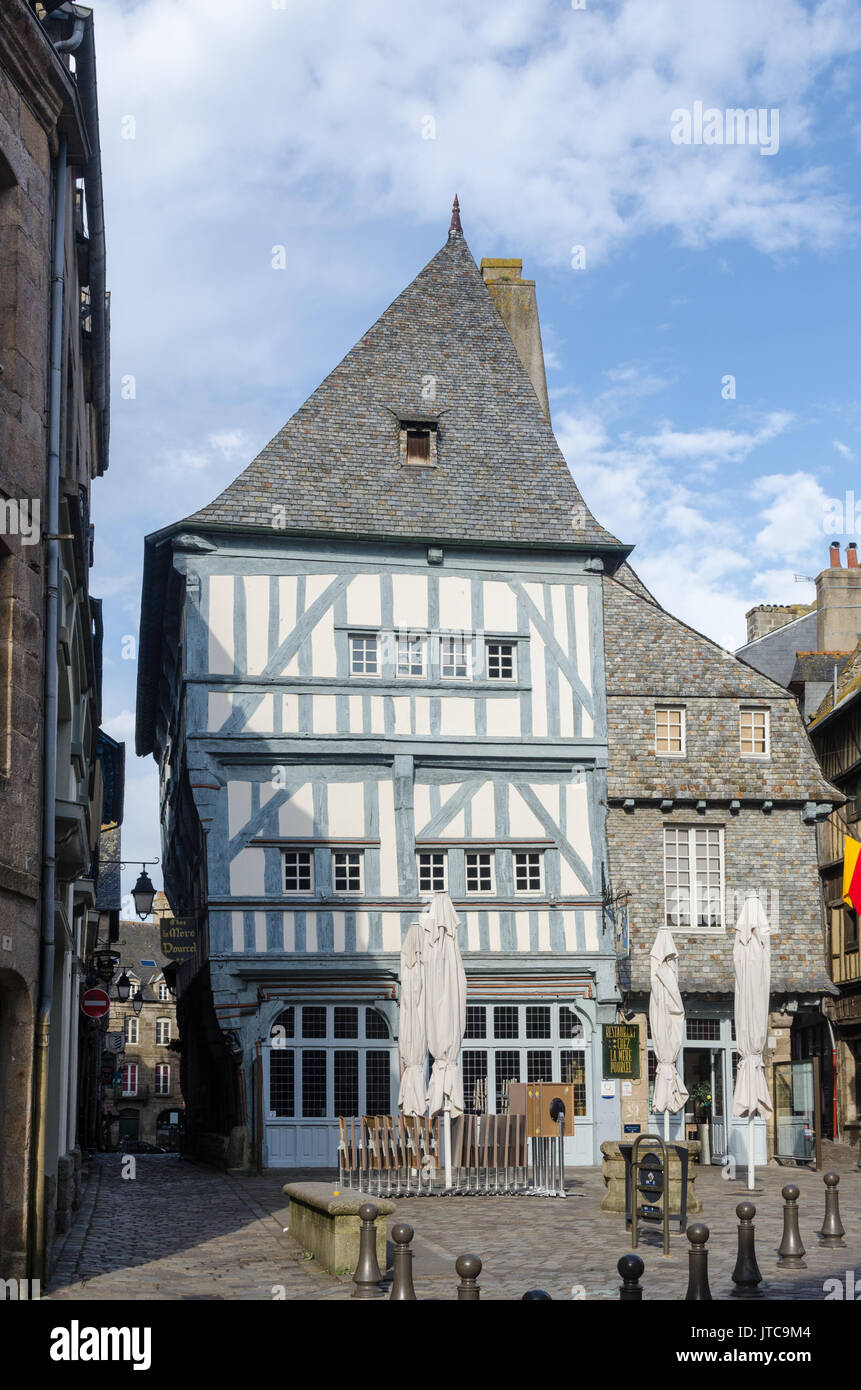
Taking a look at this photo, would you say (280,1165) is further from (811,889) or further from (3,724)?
(3,724)

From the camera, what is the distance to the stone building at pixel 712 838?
86.0 feet

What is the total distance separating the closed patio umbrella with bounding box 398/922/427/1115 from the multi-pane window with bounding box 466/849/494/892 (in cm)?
514

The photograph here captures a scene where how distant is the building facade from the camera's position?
24.6 meters

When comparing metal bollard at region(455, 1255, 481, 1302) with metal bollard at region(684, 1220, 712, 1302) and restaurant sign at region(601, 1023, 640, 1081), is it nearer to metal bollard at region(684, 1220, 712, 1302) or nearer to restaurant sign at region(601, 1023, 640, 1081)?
metal bollard at region(684, 1220, 712, 1302)

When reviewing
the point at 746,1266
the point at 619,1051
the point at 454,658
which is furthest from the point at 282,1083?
the point at 746,1266

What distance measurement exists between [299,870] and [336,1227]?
530 inches

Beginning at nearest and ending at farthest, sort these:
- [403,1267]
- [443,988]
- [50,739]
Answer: [403,1267], [50,739], [443,988]

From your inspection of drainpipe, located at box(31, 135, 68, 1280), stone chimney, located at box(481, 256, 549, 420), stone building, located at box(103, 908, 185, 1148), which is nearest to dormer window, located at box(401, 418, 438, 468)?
stone chimney, located at box(481, 256, 549, 420)

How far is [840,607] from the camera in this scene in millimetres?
39094

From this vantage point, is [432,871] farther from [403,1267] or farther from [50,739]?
[403,1267]

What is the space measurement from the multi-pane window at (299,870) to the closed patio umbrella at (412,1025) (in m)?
4.77

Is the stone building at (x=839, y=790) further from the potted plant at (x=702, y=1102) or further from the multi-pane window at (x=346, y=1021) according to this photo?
the multi-pane window at (x=346, y=1021)

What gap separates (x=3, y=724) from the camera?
11539mm

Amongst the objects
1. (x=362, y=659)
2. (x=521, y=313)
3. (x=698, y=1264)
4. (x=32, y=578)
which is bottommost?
(x=698, y=1264)
